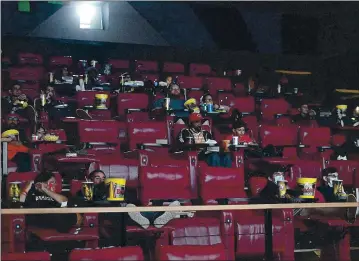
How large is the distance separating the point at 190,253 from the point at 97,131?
2099 mm

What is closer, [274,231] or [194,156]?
[274,231]

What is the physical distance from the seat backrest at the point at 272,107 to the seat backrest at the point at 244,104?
13 centimetres

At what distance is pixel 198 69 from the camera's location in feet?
21.6

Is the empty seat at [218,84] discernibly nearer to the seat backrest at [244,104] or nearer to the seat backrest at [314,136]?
the seat backrest at [244,104]

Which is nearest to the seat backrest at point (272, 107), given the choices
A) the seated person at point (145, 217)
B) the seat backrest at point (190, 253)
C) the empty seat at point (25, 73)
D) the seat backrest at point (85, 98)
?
the seat backrest at point (85, 98)

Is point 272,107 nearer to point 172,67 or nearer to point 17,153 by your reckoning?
point 172,67

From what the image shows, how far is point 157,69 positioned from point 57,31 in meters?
1.31

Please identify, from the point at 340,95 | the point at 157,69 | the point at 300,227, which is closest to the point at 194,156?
the point at 300,227

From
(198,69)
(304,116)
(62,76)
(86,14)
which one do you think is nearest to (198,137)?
(304,116)

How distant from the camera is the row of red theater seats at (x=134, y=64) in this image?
239 inches

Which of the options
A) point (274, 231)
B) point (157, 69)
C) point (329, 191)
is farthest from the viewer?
point (157, 69)

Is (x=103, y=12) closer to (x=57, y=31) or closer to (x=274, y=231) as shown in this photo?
(x=57, y=31)

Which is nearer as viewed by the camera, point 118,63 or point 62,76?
point 62,76

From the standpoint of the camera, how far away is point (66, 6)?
6.84 m
